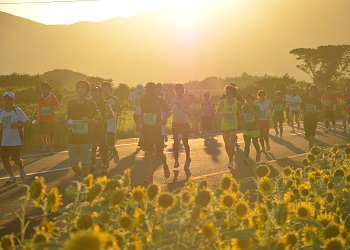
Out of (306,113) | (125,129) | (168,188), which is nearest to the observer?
(168,188)

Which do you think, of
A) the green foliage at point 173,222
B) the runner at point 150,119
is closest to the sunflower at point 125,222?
the green foliage at point 173,222

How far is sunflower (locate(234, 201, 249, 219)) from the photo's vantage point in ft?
9.16

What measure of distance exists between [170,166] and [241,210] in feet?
31.5

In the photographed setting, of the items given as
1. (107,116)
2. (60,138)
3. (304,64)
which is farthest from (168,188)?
(304,64)

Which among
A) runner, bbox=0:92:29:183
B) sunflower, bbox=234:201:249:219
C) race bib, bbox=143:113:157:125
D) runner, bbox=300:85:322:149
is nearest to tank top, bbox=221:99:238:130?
race bib, bbox=143:113:157:125

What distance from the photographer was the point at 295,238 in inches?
99.7

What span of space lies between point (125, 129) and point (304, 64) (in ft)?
195

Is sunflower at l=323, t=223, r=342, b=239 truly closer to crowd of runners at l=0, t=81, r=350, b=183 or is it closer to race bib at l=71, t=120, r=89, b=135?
crowd of runners at l=0, t=81, r=350, b=183

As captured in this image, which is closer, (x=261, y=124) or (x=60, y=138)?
(x=261, y=124)

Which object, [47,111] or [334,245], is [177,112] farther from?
[334,245]

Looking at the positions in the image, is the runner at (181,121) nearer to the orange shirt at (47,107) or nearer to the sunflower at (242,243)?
the orange shirt at (47,107)

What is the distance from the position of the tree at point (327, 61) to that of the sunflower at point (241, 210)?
240ft

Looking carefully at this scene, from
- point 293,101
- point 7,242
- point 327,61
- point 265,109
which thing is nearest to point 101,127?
point 265,109

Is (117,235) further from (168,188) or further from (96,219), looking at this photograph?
(168,188)
